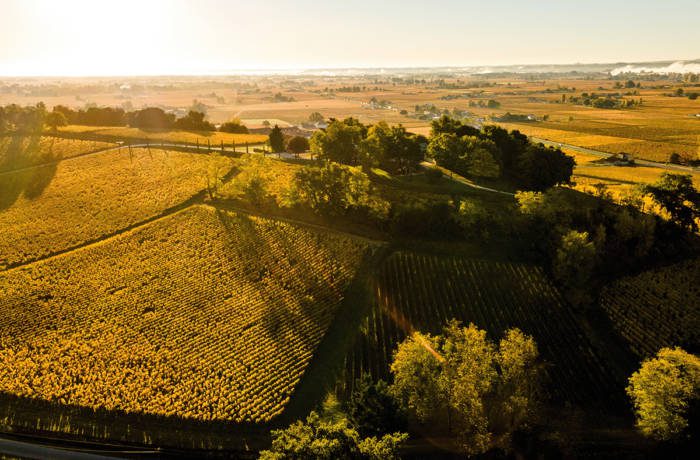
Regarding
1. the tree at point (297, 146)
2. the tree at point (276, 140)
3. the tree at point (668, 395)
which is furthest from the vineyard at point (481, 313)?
the tree at point (276, 140)

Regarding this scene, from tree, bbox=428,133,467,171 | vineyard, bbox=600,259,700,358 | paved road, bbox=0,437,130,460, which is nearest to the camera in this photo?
paved road, bbox=0,437,130,460

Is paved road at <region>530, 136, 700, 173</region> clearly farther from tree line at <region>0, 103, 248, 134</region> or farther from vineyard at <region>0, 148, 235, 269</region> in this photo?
tree line at <region>0, 103, 248, 134</region>

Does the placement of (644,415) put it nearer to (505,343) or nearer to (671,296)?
(505,343)

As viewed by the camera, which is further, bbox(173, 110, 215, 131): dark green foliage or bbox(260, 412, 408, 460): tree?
bbox(173, 110, 215, 131): dark green foliage

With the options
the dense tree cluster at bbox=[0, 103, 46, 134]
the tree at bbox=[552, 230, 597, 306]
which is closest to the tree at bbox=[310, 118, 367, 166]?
the tree at bbox=[552, 230, 597, 306]

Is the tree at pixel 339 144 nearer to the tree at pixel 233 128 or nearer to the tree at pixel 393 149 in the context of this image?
the tree at pixel 393 149
